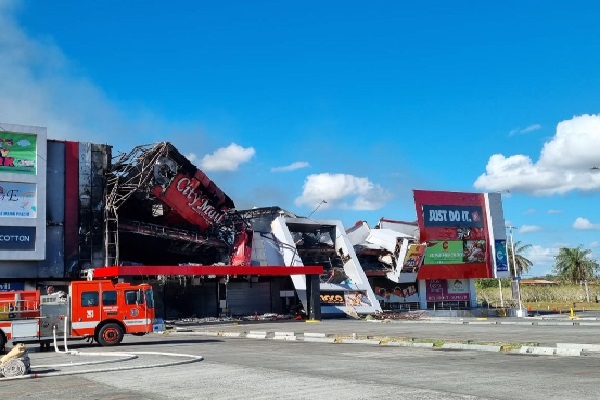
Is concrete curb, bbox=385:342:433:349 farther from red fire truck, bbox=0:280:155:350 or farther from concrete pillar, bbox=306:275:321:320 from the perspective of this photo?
concrete pillar, bbox=306:275:321:320

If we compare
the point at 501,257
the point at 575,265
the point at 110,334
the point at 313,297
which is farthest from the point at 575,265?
the point at 110,334

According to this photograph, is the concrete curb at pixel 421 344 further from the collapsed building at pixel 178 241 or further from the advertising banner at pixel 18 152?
the advertising banner at pixel 18 152

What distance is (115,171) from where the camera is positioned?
169 feet

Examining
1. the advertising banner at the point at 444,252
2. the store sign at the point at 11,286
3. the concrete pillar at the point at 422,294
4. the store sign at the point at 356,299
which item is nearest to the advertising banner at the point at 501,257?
the advertising banner at the point at 444,252

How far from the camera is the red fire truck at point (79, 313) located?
25.4 m

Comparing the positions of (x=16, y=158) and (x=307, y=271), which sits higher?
(x=16, y=158)

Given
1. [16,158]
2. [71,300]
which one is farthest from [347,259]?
[71,300]

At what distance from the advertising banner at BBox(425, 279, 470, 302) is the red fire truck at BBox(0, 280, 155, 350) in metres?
47.9

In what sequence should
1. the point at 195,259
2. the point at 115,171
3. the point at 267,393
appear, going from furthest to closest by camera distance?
the point at 195,259
the point at 115,171
the point at 267,393

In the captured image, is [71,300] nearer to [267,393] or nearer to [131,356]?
[131,356]

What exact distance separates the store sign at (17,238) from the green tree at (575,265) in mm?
88625

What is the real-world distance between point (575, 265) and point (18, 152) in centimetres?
9069

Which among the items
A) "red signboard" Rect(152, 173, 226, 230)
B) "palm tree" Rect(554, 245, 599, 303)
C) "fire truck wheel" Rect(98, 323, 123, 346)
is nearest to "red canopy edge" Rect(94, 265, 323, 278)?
"red signboard" Rect(152, 173, 226, 230)

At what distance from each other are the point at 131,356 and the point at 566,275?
10120 centimetres
